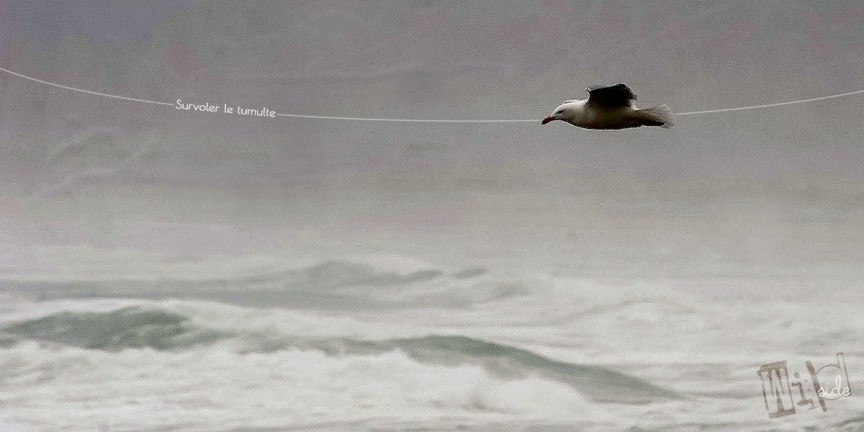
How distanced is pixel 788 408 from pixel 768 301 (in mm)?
→ 563

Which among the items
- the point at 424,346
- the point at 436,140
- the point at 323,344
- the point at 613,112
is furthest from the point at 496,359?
the point at 613,112

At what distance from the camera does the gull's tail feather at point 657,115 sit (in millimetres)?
3863

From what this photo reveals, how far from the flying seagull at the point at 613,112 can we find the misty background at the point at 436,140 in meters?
1.78

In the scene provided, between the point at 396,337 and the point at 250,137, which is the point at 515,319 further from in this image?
the point at 250,137

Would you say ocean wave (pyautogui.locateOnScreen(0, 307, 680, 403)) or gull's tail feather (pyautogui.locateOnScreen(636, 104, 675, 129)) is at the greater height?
gull's tail feather (pyautogui.locateOnScreen(636, 104, 675, 129))

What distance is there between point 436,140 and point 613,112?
2.09 m

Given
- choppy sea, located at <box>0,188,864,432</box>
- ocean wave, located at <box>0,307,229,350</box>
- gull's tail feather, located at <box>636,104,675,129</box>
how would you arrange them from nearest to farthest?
gull's tail feather, located at <box>636,104,675,129</box> → choppy sea, located at <box>0,188,864,432</box> → ocean wave, located at <box>0,307,229,350</box>

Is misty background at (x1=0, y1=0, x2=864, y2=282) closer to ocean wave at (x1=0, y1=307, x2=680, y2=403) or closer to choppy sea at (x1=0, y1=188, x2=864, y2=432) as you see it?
choppy sea at (x1=0, y1=188, x2=864, y2=432)

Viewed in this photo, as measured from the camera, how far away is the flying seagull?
3.87 metres

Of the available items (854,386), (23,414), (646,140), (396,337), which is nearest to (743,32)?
(646,140)

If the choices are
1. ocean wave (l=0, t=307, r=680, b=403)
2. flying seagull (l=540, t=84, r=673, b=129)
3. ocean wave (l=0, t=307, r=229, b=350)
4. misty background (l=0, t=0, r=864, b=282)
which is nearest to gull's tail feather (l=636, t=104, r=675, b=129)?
flying seagull (l=540, t=84, r=673, b=129)

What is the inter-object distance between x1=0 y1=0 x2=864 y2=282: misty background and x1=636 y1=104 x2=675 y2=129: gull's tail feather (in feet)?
6.22

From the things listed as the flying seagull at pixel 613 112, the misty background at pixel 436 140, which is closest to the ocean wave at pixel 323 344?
the misty background at pixel 436 140

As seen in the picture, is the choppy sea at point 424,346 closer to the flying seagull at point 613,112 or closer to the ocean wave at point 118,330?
the ocean wave at point 118,330
